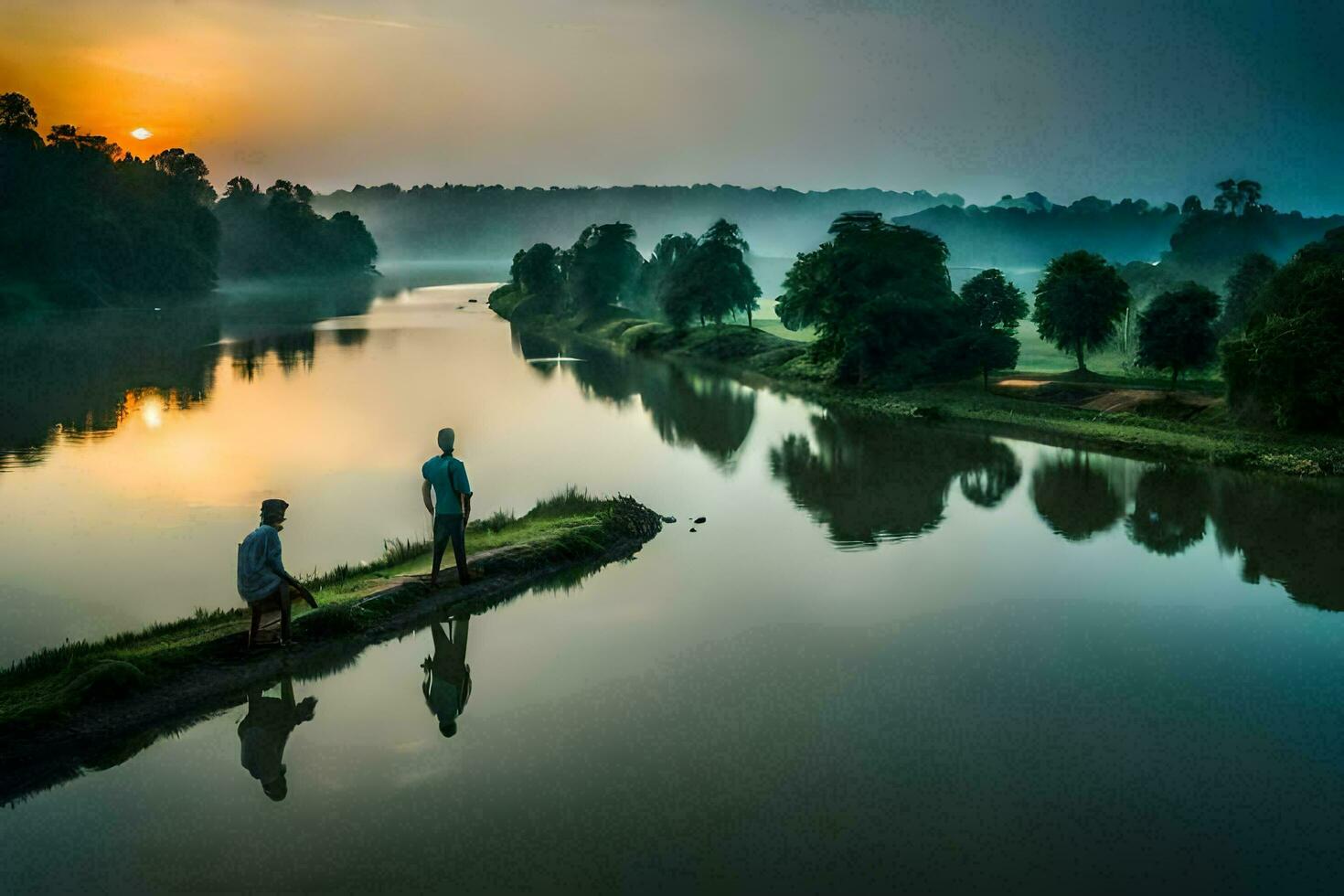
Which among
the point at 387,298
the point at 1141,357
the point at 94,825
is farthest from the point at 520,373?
the point at 387,298

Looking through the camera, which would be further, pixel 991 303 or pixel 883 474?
pixel 991 303

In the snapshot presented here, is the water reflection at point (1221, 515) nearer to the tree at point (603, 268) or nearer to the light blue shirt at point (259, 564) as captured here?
the light blue shirt at point (259, 564)

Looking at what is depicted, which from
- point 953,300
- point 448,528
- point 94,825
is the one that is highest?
point 953,300

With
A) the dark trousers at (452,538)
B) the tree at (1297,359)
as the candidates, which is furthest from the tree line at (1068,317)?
the dark trousers at (452,538)

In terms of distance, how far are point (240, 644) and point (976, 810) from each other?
10.8 m

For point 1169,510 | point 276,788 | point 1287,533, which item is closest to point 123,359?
point 1169,510

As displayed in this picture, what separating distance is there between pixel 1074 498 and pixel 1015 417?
1522 centimetres

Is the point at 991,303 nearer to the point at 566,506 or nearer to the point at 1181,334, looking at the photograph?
the point at 1181,334

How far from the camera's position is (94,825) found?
1175cm

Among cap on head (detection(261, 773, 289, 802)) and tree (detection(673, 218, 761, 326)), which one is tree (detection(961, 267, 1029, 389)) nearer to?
tree (detection(673, 218, 761, 326))

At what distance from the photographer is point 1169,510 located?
29094 mm

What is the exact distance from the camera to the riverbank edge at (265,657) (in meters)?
13.5

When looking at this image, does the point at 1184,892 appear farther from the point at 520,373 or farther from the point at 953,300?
the point at 520,373

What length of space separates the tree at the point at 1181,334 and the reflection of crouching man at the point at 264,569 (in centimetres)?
4131
